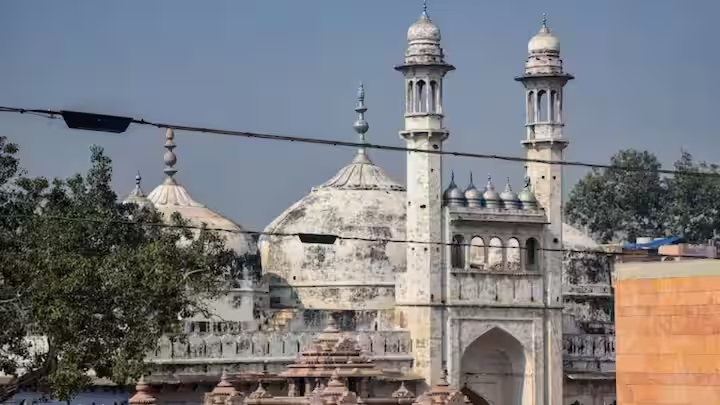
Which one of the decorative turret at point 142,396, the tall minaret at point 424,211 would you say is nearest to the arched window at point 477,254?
the tall minaret at point 424,211

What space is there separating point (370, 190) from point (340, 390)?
14046mm

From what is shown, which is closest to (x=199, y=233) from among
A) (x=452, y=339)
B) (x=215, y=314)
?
(x=215, y=314)

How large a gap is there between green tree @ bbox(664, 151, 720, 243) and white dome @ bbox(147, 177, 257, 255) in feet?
55.1

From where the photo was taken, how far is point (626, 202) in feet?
210

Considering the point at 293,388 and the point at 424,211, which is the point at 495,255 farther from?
the point at 293,388

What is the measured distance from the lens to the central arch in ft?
154

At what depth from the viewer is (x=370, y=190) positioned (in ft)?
169

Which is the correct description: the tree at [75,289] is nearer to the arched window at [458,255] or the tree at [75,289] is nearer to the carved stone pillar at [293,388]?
the carved stone pillar at [293,388]

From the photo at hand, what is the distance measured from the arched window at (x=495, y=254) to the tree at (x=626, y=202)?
49.5 ft

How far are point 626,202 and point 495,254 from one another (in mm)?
16040

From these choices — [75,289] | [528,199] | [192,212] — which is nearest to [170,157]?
[192,212]

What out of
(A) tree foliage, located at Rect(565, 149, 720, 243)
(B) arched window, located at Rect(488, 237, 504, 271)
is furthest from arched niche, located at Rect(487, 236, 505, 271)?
(A) tree foliage, located at Rect(565, 149, 720, 243)

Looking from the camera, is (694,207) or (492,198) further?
(694,207)

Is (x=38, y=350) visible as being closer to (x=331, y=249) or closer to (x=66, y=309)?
(x=66, y=309)
